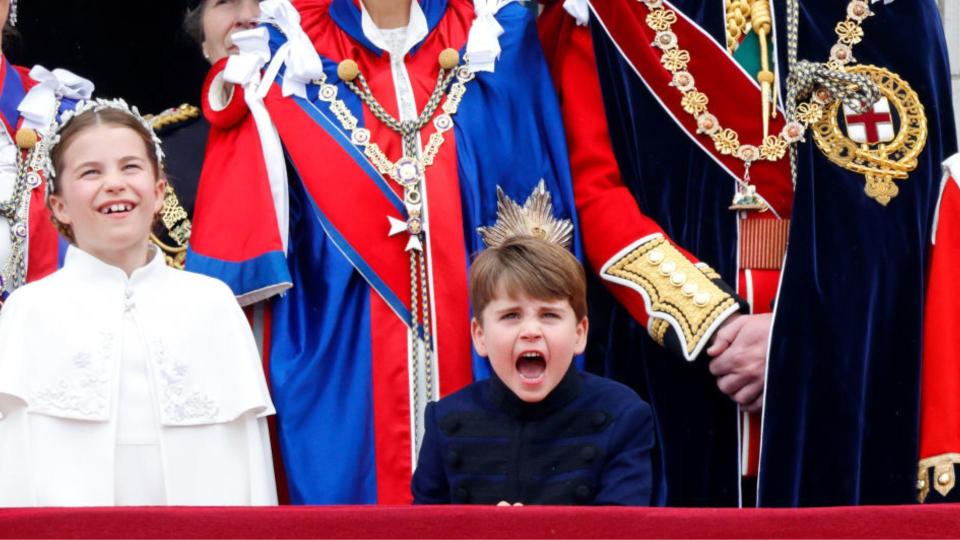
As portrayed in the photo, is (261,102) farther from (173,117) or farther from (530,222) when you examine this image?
(173,117)

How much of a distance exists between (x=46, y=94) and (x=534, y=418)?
5.86 feet

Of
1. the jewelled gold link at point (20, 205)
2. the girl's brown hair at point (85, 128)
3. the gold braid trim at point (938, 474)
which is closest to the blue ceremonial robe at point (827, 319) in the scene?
the gold braid trim at point (938, 474)

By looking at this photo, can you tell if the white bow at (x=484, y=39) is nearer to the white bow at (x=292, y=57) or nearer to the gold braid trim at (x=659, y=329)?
the white bow at (x=292, y=57)

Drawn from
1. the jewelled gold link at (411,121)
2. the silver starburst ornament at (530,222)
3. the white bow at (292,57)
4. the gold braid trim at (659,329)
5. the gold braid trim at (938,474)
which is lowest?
the gold braid trim at (938,474)

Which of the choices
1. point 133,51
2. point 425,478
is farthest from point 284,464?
point 133,51

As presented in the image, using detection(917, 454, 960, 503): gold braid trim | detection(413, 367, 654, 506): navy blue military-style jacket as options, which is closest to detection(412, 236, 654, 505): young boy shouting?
detection(413, 367, 654, 506): navy blue military-style jacket

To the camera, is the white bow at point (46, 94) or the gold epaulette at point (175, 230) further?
the gold epaulette at point (175, 230)

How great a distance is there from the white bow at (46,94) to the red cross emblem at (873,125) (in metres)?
1.94

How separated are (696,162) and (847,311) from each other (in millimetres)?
520

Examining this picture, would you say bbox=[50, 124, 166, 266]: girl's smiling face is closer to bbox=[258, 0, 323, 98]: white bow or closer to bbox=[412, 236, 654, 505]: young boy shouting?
bbox=[258, 0, 323, 98]: white bow

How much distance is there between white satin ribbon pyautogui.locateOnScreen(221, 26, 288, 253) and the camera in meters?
4.54

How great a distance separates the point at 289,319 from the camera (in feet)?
14.9

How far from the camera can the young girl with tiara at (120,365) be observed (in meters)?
3.88

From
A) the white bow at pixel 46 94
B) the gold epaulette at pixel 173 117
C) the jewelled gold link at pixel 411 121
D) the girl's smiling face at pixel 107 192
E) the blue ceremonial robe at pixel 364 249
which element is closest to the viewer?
the girl's smiling face at pixel 107 192
